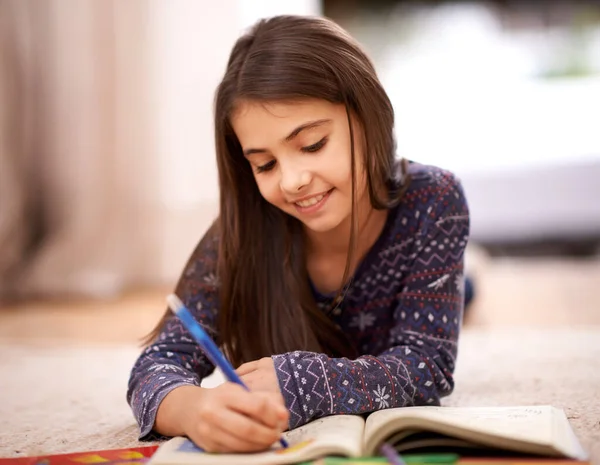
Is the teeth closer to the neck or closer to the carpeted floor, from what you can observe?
the neck

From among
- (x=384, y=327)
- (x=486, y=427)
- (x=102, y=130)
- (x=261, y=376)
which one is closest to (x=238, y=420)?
(x=261, y=376)

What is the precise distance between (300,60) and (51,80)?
1.66m

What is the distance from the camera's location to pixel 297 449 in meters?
0.68

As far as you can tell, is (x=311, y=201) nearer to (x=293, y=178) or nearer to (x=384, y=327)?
(x=293, y=178)

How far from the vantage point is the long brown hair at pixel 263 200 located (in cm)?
91

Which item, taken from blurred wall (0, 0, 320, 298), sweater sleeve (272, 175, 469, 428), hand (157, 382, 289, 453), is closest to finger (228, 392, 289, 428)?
hand (157, 382, 289, 453)

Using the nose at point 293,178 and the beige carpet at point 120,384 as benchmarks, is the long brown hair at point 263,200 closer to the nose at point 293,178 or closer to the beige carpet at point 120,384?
the nose at point 293,178

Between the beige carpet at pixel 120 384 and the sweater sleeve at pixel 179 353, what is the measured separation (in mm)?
56

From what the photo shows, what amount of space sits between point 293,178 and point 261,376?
9.2 inches

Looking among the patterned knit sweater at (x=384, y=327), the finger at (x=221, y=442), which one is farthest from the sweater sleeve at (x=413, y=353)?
the finger at (x=221, y=442)

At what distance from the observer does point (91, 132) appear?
2.40 meters

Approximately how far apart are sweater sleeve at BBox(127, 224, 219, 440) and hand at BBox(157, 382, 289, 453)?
5.0 inches

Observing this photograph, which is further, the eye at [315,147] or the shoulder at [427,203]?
the shoulder at [427,203]

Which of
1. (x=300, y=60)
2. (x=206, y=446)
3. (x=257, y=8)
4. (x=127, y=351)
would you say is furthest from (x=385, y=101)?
(x=257, y=8)
